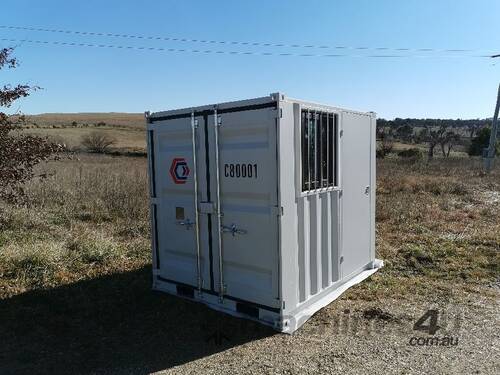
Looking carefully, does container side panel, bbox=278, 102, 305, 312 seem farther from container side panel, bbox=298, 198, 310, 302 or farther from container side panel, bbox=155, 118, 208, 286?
container side panel, bbox=155, 118, 208, 286

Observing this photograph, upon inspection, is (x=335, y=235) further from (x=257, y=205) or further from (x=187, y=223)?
(x=187, y=223)

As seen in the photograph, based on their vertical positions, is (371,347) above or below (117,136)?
below

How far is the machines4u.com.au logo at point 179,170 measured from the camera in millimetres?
5203

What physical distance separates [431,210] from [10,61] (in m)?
9.88

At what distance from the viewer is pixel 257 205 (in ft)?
15.1

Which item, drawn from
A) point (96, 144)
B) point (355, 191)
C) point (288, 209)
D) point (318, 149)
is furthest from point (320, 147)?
point (96, 144)

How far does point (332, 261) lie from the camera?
5539 mm

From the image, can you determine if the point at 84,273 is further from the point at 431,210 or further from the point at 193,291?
the point at 431,210

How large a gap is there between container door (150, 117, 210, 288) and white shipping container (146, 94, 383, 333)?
12 millimetres

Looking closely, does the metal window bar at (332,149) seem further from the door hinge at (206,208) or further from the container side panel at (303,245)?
the door hinge at (206,208)

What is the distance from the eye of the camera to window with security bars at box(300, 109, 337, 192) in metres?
4.84

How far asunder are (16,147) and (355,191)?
4440 millimetres

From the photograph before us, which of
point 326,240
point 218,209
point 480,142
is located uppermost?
point 480,142

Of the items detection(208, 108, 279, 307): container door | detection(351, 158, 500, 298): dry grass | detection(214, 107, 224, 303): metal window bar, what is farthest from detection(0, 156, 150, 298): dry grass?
detection(351, 158, 500, 298): dry grass
